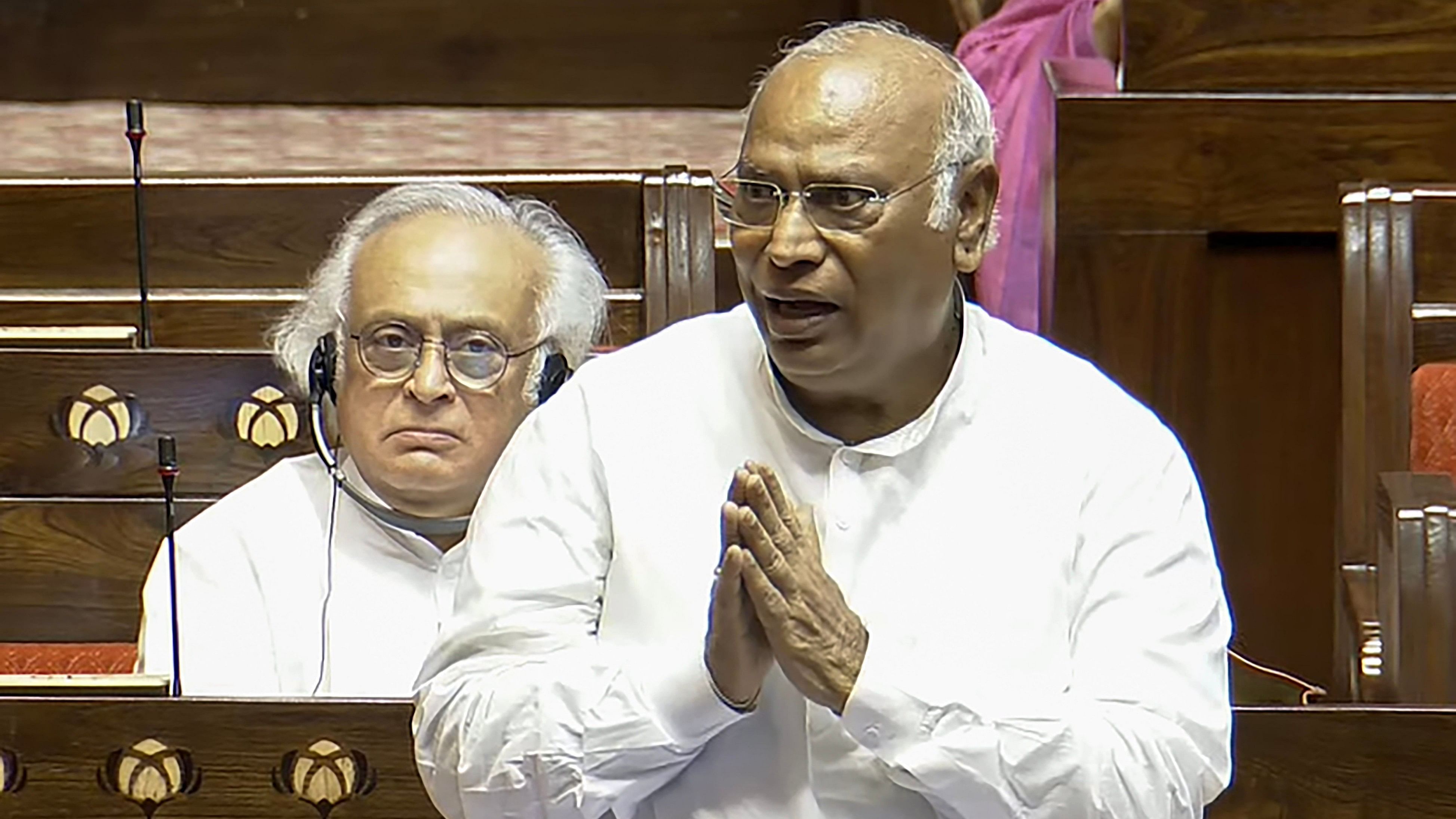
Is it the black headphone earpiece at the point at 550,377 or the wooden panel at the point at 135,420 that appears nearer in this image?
the black headphone earpiece at the point at 550,377

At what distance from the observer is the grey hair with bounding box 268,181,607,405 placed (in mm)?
2109

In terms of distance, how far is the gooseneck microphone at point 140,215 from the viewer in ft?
7.33

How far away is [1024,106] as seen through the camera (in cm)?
300

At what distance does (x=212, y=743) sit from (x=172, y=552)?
19cm

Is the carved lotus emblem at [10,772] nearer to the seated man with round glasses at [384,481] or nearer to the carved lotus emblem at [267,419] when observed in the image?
the seated man with round glasses at [384,481]

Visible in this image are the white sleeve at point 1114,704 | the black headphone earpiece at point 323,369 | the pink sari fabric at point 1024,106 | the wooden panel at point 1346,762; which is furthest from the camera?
the pink sari fabric at point 1024,106

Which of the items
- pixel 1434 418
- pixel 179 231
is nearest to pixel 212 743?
pixel 179 231

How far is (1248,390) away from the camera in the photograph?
8.59 feet

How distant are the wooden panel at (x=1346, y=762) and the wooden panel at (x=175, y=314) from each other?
1242mm

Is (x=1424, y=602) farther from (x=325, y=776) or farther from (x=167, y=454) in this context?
(x=167, y=454)

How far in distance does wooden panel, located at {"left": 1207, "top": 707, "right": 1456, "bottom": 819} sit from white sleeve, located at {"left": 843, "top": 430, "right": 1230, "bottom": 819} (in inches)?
11.5

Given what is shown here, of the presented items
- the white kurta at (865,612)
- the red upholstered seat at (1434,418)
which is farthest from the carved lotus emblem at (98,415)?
the red upholstered seat at (1434,418)

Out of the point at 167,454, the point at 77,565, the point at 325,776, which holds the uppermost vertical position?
the point at 167,454

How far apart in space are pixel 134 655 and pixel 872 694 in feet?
3.42
